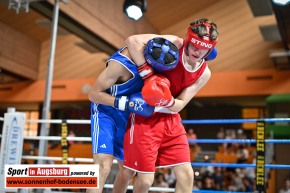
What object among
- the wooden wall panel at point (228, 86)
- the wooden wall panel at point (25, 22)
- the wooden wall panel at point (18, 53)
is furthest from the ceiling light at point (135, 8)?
Result: the wooden wall panel at point (228, 86)

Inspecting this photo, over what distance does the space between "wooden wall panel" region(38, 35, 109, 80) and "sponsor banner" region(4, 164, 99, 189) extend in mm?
10733

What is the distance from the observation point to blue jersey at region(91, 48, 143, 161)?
8.12 ft

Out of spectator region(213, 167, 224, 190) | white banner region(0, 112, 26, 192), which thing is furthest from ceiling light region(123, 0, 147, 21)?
spectator region(213, 167, 224, 190)

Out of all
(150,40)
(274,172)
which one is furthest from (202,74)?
(274,172)

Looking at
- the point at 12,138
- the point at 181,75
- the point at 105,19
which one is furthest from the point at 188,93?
the point at 105,19

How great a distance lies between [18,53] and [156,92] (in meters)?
10.9

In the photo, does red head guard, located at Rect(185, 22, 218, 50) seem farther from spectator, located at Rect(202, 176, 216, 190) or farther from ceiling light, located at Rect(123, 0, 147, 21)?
A: spectator, located at Rect(202, 176, 216, 190)

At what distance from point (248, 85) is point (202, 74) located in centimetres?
951

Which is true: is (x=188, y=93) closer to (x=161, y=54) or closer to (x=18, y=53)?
(x=161, y=54)

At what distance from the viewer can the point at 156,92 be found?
2186mm

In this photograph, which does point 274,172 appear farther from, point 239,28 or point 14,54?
point 14,54

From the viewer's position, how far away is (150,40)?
233 centimetres

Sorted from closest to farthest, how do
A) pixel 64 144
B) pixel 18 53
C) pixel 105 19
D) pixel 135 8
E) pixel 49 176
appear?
1. pixel 49 176
2. pixel 64 144
3. pixel 135 8
4. pixel 105 19
5. pixel 18 53

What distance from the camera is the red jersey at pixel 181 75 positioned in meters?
2.41
